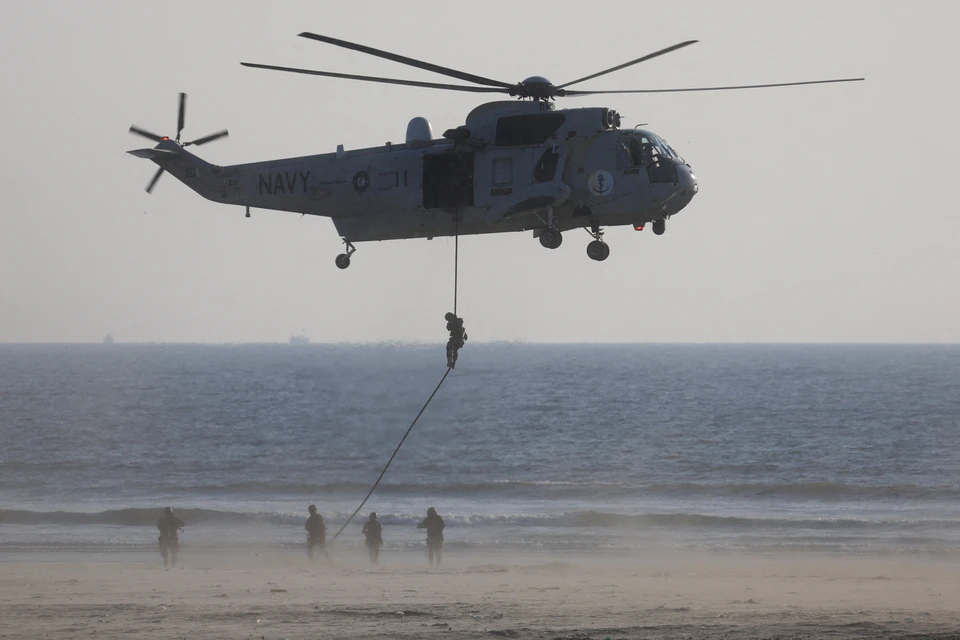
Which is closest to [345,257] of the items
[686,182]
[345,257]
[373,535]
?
[345,257]

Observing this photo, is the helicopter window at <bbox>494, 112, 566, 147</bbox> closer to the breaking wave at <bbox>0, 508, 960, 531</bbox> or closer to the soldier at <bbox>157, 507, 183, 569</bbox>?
the soldier at <bbox>157, 507, 183, 569</bbox>

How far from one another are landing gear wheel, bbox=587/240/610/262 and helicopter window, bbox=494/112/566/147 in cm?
197

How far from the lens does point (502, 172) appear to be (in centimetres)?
2062

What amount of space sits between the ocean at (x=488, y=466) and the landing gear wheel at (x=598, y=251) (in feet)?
60.8

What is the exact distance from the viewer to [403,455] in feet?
205

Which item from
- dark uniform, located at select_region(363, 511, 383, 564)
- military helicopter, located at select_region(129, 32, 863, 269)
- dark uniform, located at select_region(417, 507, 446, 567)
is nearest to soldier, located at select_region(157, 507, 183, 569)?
dark uniform, located at select_region(363, 511, 383, 564)

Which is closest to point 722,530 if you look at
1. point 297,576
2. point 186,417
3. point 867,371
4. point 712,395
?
point 297,576

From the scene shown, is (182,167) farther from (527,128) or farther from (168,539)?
(168,539)

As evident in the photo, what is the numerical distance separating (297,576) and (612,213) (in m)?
15.1

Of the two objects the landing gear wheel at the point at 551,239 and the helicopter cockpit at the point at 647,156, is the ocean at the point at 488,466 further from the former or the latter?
the helicopter cockpit at the point at 647,156

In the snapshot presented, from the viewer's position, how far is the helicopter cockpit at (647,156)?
2020 centimetres

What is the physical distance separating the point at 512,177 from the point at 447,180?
1192mm

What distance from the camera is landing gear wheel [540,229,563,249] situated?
20.2 m

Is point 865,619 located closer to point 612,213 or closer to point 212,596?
point 612,213
